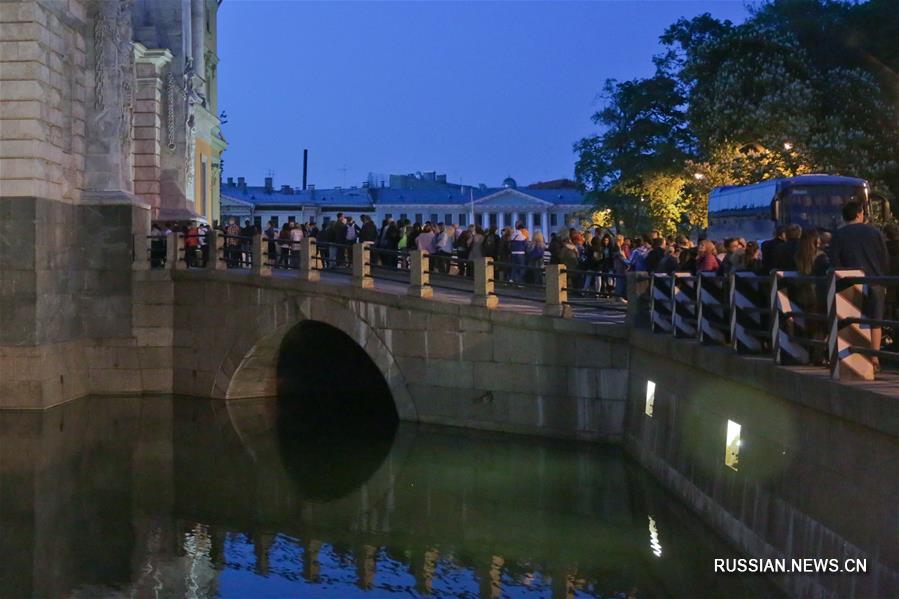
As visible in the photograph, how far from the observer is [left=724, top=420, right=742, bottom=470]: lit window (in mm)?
13828

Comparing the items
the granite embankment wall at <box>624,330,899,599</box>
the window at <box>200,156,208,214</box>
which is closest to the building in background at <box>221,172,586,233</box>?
the window at <box>200,156,208,214</box>

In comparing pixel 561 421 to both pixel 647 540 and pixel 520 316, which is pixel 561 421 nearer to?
pixel 520 316

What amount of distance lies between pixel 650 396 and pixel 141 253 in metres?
13.6

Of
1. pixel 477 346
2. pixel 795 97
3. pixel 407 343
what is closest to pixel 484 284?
pixel 477 346

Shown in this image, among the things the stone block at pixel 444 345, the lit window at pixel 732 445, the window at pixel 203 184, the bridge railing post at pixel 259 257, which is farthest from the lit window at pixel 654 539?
the window at pixel 203 184

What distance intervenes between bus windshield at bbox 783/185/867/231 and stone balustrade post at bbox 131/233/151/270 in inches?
599

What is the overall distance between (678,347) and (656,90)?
4667 centimetres

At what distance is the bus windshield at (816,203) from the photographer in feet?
107

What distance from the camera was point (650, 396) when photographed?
61.7 feet

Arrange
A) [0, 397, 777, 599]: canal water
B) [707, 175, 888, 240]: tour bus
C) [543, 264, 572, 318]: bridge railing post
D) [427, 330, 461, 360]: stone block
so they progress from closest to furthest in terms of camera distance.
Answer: [0, 397, 777, 599]: canal water < [543, 264, 572, 318]: bridge railing post < [427, 330, 461, 360]: stone block < [707, 175, 888, 240]: tour bus

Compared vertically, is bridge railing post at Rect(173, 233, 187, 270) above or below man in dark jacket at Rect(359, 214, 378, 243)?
below

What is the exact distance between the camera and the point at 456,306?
22.8 metres

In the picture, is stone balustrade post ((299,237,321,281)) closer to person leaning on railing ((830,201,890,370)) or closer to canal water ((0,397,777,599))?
canal water ((0,397,777,599))

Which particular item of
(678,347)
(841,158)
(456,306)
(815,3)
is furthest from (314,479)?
(815,3)
